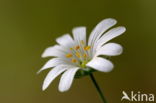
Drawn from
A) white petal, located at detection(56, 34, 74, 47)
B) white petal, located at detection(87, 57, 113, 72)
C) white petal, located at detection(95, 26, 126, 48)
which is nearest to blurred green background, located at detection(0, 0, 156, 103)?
white petal, located at detection(56, 34, 74, 47)

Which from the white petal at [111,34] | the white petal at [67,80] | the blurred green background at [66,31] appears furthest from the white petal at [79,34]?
the blurred green background at [66,31]

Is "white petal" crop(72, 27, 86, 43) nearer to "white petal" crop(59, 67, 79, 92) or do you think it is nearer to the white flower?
the white flower

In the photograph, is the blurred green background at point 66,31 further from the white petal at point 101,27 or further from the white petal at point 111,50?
the white petal at point 111,50

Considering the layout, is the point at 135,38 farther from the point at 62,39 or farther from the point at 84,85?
the point at 62,39

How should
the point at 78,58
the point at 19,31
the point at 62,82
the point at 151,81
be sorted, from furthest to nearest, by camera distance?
the point at 19,31, the point at 151,81, the point at 78,58, the point at 62,82

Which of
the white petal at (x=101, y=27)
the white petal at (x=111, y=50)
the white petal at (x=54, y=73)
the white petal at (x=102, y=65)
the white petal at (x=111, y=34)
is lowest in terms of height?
the white petal at (x=102, y=65)

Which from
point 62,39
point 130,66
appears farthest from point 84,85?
point 62,39
